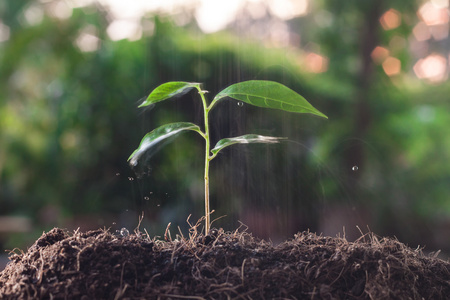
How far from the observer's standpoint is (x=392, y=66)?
6.11 feet

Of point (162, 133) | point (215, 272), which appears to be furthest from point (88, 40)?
point (215, 272)

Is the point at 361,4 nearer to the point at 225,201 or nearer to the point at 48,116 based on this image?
the point at 225,201

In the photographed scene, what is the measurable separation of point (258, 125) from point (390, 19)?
1162 mm

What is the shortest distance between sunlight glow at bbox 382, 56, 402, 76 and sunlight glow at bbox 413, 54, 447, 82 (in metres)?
0.08

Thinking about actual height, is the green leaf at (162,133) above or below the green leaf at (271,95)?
below

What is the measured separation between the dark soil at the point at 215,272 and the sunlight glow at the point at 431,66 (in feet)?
5.09

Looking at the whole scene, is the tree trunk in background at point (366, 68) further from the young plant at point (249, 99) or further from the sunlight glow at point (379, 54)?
the young plant at point (249, 99)

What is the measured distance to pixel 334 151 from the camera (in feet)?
4.93

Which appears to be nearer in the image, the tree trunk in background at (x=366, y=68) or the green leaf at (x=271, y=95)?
the green leaf at (x=271, y=95)

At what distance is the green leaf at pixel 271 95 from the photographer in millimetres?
534

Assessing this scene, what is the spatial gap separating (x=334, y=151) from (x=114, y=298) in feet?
3.89

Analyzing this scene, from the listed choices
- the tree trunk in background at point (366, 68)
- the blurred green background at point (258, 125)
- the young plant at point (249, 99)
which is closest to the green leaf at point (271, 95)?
the young plant at point (249, 99)

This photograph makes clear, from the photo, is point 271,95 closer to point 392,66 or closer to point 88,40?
point 392,66

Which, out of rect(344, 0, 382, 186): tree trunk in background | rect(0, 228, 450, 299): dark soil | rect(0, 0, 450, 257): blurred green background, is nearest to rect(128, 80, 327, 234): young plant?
rect(0, 228, 450, 299): dark soil
